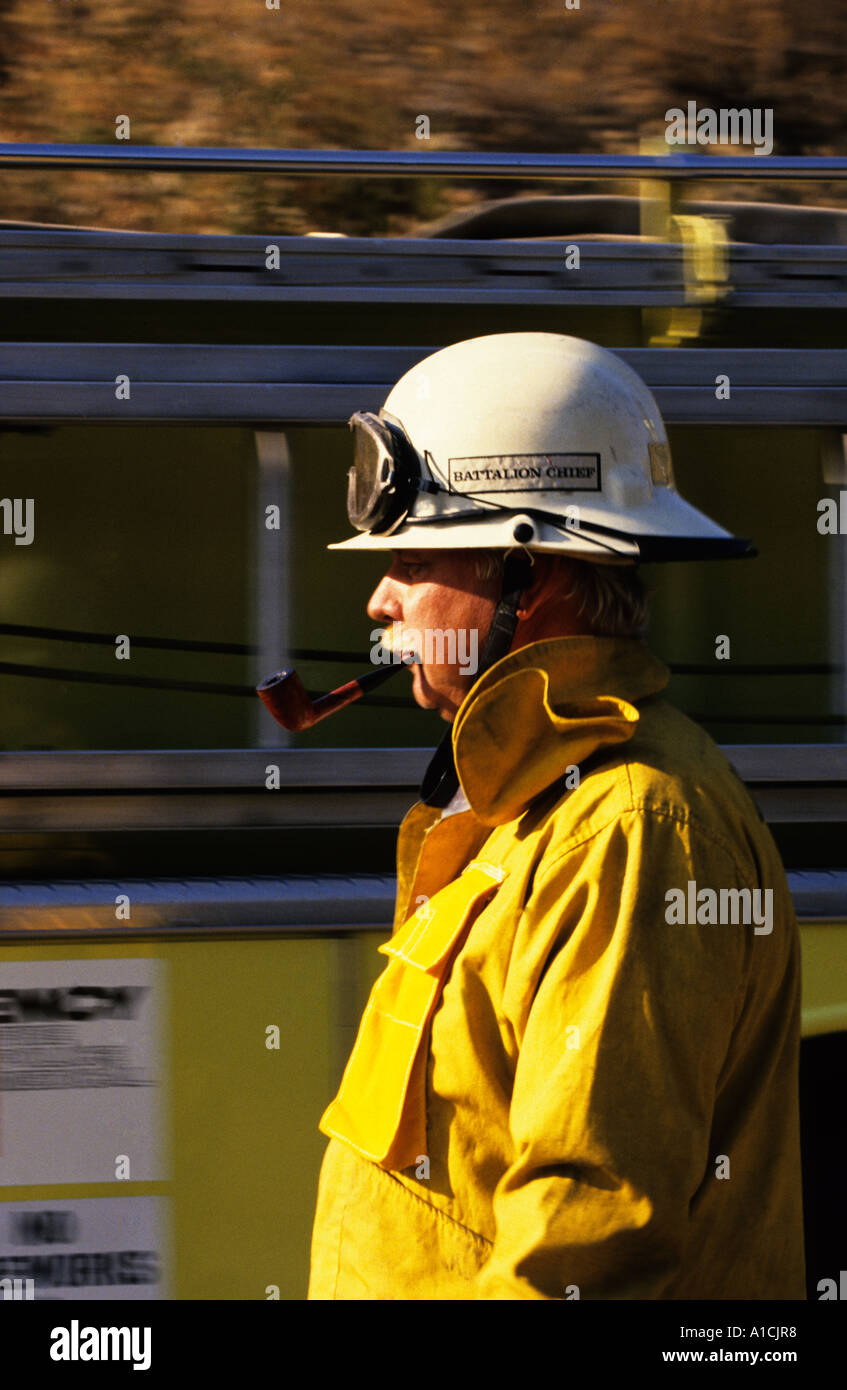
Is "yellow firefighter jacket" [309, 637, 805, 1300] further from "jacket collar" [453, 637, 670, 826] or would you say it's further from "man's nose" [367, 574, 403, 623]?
"man's nose" [367, 574, 403, 623]

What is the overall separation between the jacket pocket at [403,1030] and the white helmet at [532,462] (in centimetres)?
39

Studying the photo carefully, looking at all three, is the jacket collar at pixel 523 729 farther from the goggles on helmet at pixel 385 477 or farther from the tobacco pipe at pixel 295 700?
the tobacco pipe at pixel 295 700

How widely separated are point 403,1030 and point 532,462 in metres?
0.64

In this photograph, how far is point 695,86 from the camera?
1067 centimetres

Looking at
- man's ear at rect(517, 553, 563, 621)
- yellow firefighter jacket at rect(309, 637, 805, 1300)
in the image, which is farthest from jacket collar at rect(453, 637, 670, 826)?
man's ear at rect(517, 553, 563, 621)

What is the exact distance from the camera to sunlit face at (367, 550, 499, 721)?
1.70 meters

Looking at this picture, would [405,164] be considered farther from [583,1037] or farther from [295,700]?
[583,1037]

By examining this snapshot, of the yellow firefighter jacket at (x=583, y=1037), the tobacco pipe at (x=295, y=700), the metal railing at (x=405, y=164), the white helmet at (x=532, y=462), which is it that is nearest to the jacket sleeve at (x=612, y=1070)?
the yellow firefighter jacket at (x=583, y=1037)

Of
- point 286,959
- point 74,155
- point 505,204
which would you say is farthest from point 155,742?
point 505,204

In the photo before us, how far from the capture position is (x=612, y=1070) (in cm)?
137

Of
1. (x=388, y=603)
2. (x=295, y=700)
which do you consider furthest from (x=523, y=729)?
(x=295, y=700)

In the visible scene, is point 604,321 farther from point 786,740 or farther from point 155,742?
point 155,742

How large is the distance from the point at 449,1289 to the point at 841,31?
451 inches

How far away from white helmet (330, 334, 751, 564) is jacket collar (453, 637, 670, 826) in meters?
0.16
